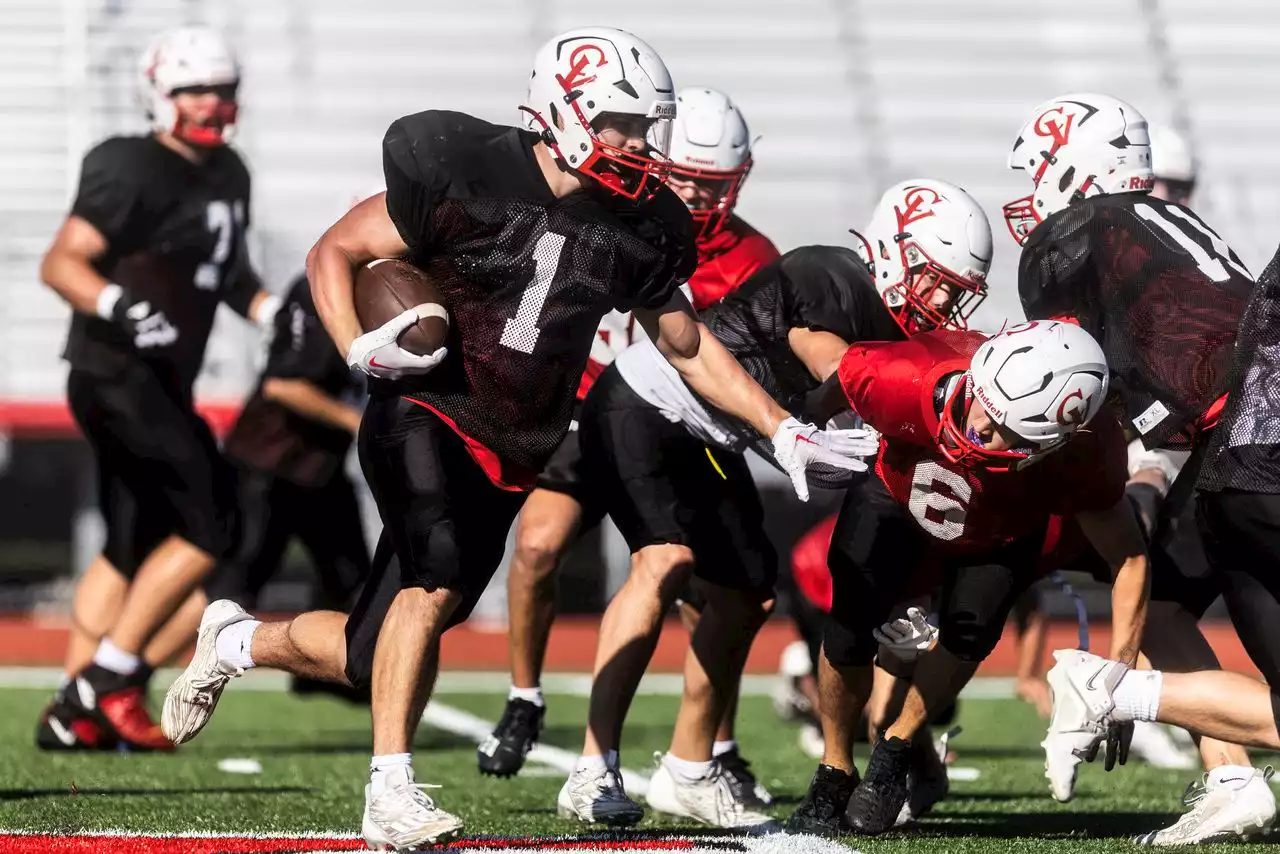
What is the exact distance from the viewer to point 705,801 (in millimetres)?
4676

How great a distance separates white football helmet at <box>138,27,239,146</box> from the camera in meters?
6.35

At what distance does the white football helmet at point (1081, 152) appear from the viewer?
4.57m

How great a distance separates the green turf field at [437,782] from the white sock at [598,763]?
0.14m

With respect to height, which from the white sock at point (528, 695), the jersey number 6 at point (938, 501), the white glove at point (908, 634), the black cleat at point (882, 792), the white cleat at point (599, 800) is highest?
the jersey number 6 at point (938, 501)

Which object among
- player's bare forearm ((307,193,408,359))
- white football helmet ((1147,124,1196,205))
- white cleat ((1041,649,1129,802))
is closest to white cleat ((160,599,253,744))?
player's bare forearm ((307,193,408,359))

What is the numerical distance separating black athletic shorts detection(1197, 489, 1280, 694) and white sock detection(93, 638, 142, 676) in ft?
11.3

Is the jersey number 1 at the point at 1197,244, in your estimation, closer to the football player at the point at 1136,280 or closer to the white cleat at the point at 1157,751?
the football player at the point at 1136,280

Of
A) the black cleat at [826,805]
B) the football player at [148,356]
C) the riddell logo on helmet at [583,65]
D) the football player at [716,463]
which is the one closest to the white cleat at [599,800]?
the football player at [716,463]

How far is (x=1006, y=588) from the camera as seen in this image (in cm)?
429

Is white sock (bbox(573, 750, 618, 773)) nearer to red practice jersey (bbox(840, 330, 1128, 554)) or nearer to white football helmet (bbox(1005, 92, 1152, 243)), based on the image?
red practice jersey (bbox(840, 330, 1128, 554))

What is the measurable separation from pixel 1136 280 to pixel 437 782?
240cm

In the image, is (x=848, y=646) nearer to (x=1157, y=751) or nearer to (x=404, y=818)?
(x=404, y=818)

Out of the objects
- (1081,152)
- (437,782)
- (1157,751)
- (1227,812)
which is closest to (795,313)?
(1081,152)

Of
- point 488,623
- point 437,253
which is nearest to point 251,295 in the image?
point 437,253
